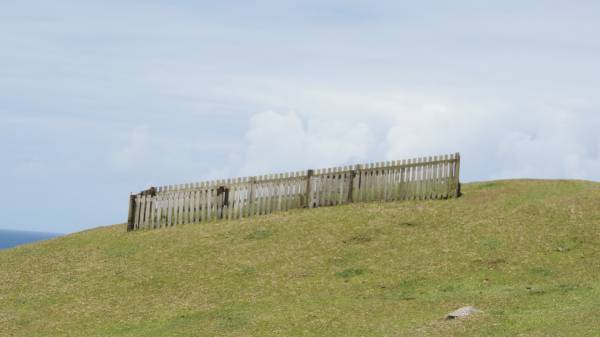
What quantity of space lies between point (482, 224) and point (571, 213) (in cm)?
393

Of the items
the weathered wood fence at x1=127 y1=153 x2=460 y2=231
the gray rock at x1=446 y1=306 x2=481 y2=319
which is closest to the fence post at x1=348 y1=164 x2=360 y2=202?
the weathered wood fence at x1=127 y1=153 x2=460 y2=231

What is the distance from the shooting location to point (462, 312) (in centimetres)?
2350

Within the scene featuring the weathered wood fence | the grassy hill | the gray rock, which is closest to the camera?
the gray rock

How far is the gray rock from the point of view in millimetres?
23328

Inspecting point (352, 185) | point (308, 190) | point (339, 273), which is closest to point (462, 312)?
point (339, 273)

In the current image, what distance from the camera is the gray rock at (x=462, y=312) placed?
76.5 ft

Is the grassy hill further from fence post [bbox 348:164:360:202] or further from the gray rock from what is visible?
fence post [bbox 348:164:360:202]

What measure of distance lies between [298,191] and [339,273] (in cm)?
1096

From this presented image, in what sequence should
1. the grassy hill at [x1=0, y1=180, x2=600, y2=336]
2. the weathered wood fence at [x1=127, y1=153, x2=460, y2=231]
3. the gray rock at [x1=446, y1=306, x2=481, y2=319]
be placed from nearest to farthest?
the gray rock at [x1=446, y1=306, x2=481, y2=319]
the grassy hill at [x1=0, y1=180, x2=600, y2=336]
the weathered wood fence at [x1=127, y1=153, x2=460, y2=231]

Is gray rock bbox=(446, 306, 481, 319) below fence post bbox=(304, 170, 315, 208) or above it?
below

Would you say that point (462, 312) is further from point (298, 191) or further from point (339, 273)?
point (298, 191)

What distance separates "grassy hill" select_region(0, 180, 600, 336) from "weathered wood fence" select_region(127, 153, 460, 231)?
1092 millimetres

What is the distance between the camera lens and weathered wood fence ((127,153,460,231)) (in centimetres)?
3941

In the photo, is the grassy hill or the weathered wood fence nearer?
the grassy hill
